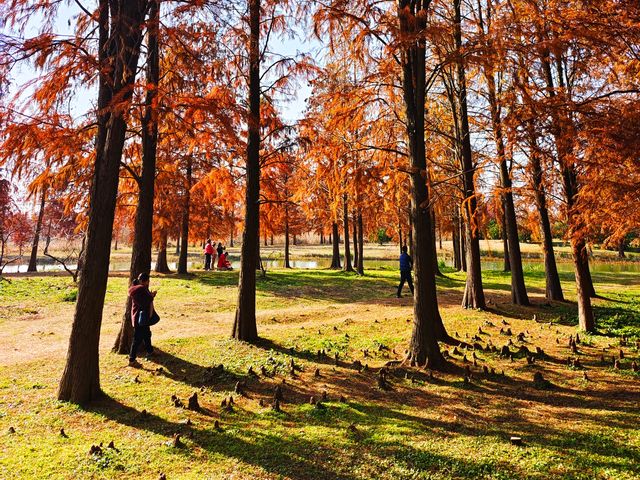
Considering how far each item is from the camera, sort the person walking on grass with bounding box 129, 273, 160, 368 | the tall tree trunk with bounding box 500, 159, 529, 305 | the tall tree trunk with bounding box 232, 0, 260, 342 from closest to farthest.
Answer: the person walking on grass with bounding box 129, 273, 160, 368
the tall tree trunk with bounding box 232, 0, 260, 342
the tall tree trunk with bounding box 500, 159, 529, 305

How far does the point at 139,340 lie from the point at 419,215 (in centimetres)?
598

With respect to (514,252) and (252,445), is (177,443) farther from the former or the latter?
(514,252)

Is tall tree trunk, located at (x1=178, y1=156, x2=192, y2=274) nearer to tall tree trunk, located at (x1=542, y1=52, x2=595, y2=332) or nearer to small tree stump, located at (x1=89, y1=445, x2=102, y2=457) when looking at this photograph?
small tree stump, located at (x1=89, y1=445, x2=102, y2=457)

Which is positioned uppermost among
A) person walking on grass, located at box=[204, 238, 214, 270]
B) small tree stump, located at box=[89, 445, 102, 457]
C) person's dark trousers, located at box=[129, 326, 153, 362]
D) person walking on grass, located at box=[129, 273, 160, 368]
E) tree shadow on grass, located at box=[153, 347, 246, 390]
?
person walking on grass, located at box=[204, 238, 214, 270]

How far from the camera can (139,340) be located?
7402 mm

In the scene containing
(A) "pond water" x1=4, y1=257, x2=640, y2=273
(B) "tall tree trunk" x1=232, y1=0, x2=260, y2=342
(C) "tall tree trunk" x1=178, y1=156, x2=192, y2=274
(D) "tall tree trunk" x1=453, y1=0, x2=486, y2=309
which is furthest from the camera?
(A) "pond water" x1=4, y1=257, x2=640, y2=273

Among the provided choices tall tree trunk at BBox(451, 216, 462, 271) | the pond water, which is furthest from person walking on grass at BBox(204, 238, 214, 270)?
tall tree trunk at BBox(451, 216, 462, 271)

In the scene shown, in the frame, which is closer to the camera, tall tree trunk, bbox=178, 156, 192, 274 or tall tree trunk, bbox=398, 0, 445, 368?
tall tree trunk, bbox=398, 0, 445, 368

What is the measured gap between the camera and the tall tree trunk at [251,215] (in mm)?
8766

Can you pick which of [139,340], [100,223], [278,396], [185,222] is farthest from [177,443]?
[185,222]

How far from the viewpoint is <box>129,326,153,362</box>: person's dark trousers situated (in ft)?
23.9

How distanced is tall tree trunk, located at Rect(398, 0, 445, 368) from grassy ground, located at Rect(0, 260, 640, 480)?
1.79 ft

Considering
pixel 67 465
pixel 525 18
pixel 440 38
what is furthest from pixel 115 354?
pixel 525 18

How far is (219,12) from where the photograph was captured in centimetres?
691
